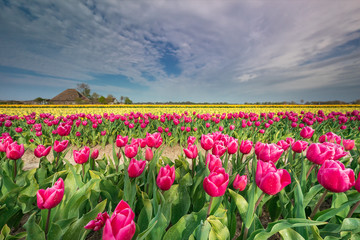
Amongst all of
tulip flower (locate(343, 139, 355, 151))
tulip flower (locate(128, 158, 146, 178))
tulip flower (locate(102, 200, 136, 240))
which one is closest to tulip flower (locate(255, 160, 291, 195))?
tulip flower (locate(102, 200, 136, 240))

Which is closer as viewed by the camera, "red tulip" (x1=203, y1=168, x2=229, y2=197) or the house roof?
"red tulip" (x1=203, y1=168, x2=229, y2=197)

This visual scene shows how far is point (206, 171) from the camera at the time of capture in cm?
176

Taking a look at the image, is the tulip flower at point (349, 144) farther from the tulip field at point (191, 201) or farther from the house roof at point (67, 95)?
the house roof at point (67, 95)

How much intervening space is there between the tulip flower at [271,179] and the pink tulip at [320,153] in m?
0.74

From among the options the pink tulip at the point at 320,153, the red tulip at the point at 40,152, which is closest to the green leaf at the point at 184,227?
the pink tulip at the point at 320,153

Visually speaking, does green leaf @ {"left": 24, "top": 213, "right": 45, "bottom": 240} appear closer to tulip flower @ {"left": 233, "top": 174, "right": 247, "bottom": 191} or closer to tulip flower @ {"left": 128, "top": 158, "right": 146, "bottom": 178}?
tulip flower @ {"left": 128, "top": 158, "right": 146, "bottom": 178}

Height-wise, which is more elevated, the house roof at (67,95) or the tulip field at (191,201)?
the house roof at (67,95)

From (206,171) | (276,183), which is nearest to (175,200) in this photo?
(206,171)

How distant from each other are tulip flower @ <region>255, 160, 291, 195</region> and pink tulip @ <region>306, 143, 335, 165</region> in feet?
2.43

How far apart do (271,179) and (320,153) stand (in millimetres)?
881

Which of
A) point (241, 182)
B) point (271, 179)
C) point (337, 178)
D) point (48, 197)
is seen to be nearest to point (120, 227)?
point (48, 197)

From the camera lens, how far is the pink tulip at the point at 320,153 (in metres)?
1.53

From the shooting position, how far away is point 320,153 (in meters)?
1.60

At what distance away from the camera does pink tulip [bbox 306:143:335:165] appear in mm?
1533
